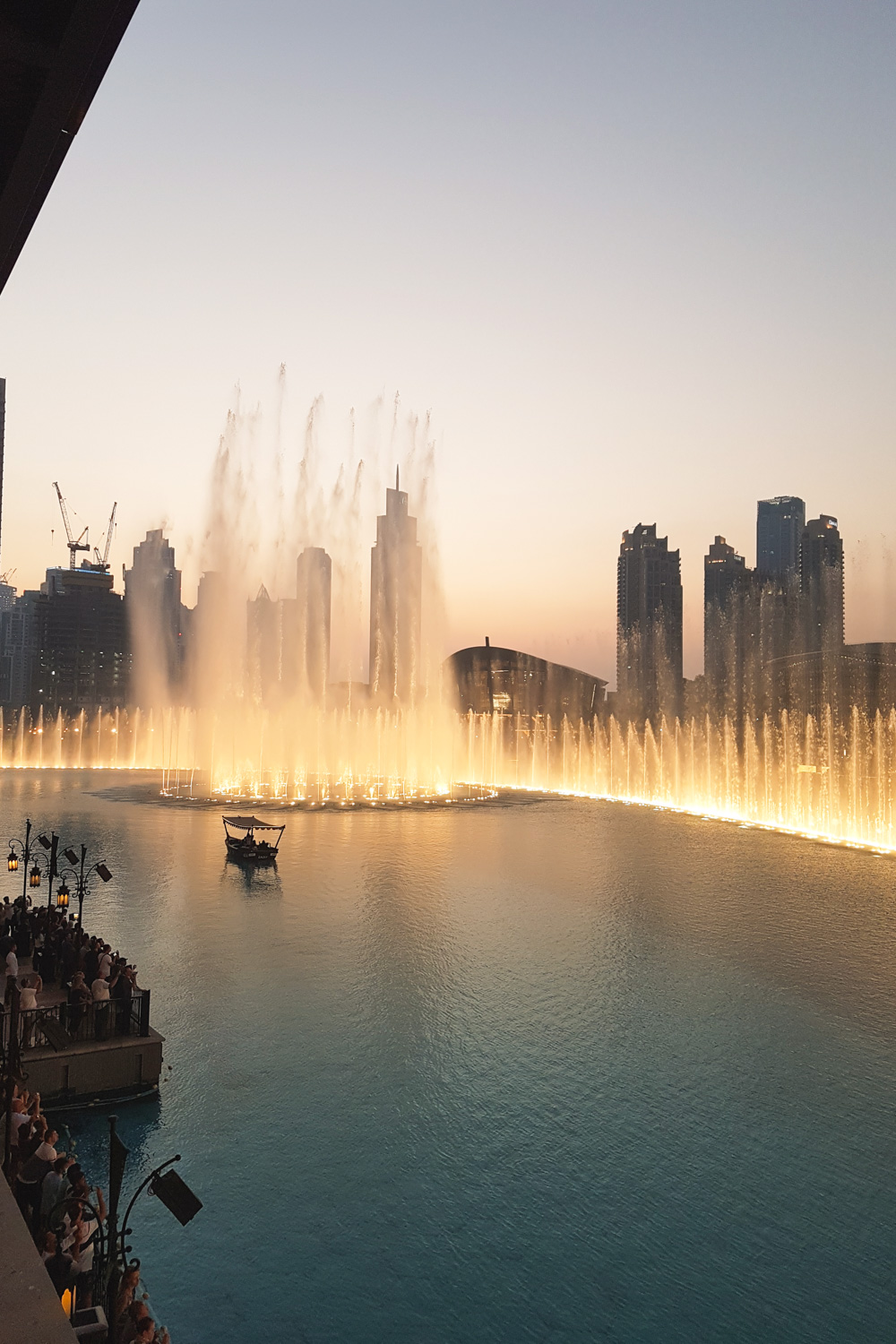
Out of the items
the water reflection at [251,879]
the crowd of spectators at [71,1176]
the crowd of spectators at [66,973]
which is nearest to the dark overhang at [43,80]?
the crowd of spectators at [71,1176]

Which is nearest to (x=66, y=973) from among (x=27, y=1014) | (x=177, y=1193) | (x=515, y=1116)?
(x=27, y=1014)

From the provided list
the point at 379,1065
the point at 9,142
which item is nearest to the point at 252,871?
the point at 379,1065

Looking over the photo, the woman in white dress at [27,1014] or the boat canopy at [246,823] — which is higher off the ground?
the boat canopy at [246,823]

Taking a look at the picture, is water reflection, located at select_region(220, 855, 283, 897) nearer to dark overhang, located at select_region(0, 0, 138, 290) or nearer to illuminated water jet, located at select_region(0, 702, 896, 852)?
illuminated water jet, located at select_region(0, 702, 896, 852)

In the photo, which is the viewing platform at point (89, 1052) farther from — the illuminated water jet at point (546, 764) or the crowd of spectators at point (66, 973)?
the illuminated water jet at point (546, 764)

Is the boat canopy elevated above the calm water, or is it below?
above

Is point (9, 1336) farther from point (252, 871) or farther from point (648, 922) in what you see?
point (252, 871)

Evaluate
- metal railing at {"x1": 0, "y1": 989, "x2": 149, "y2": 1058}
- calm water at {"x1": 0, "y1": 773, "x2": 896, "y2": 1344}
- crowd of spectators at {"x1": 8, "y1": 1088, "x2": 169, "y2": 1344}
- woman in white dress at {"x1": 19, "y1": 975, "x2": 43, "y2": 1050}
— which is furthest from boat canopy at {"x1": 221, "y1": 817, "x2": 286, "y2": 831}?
crowd of spectators at {"x1": 8, "y1": 1088, "x2": 169, "y2": 1344}
